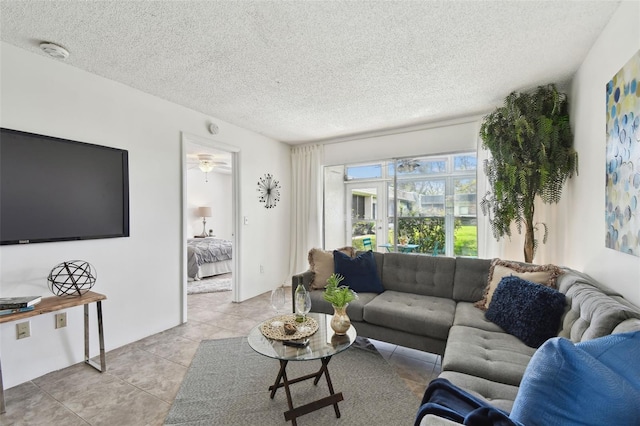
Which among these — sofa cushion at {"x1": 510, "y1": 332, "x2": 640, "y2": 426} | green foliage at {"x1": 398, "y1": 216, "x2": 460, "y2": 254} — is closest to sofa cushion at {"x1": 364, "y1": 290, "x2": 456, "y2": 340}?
sofa cushion at {"x1": 510, "y1": 332, "x2": 640, "y2": 426}

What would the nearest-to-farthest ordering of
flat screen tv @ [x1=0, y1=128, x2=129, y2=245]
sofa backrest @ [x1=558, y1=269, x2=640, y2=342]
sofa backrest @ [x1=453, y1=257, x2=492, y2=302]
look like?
sofa backrest @ [x1=558, y1=269, x2=640, y2=342]
flat screen tv @ [x1=0, y1=128, x2=129, y2=245]
sofa backrest @ [x1=453, y1=257, x2=492, y2=302]

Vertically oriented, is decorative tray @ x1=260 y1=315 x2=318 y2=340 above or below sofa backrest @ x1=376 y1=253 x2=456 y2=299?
below

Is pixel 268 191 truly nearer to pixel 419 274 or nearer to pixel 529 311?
pixel 419 274

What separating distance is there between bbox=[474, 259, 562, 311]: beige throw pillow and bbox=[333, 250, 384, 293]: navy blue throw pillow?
929 millimetres

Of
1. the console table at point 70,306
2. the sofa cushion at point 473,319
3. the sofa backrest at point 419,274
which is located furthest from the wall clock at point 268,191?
the sofa cushion at point 473,319

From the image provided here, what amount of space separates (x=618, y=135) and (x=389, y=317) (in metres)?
1.88

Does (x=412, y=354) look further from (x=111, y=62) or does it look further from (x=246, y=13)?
(x=111, y=62)

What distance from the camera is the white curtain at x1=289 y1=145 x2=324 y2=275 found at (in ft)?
15.8

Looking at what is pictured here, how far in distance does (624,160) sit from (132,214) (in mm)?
3693

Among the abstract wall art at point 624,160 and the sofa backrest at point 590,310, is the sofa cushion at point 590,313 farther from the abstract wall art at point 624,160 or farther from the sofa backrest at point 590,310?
the abstract wall art at point 624,160

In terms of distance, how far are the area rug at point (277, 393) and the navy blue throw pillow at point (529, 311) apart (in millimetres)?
805

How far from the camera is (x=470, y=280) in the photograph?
267 cm

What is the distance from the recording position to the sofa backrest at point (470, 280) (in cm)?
262

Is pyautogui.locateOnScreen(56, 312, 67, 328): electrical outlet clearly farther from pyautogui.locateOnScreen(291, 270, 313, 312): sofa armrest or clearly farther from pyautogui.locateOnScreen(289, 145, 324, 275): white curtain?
pyautogui.locateOnScreen(289, 145, 324, 275): white curtain
